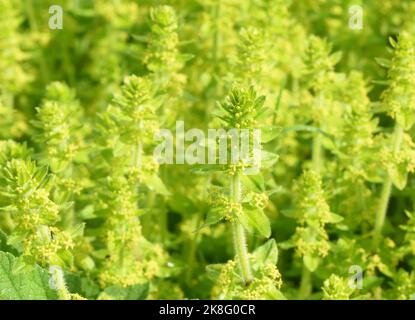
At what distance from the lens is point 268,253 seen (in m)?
4.05

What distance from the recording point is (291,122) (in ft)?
17.5

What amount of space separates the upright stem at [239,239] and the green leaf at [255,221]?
44 millimetres

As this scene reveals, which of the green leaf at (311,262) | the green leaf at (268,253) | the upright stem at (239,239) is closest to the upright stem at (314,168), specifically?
the green leaf at (311,262)

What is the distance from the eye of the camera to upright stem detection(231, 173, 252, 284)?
145 inches

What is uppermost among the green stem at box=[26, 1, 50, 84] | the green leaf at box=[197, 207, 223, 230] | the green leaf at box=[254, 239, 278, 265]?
the green stem at box=[26, 1, 50, 84]

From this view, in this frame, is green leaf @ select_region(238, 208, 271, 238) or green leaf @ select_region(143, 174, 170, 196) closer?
green leaf @ select_region(238, 208, 271, 238)

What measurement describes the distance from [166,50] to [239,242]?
1.52 meters

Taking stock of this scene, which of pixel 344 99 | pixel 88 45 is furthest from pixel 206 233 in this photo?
pixel 88 45

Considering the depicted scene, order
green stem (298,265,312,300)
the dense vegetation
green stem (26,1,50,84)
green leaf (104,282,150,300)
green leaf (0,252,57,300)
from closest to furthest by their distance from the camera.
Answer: the dense vegetation
green leaf (0,252,57,300)
green leaf (104,282,150,300)
green stem (298,265,312,300)
green stem (26,1,50,84)

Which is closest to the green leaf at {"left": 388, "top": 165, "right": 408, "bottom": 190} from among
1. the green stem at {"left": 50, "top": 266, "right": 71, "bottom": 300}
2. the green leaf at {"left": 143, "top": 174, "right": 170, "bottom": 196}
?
the green leaf at {"left": 143, "top": 174, "right": 170, "bottom": 196}

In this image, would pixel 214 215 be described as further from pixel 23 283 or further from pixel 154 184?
pixel 23 283

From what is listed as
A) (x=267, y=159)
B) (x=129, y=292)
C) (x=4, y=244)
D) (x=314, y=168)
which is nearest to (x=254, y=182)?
(x=267, y=159)

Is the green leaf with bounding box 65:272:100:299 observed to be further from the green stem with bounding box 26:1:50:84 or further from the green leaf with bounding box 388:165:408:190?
the green stem with bounding box 26:1:50:84

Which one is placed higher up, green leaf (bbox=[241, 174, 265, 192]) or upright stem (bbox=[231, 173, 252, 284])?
green leaf (bbox=[241, 174, 265, 192])
